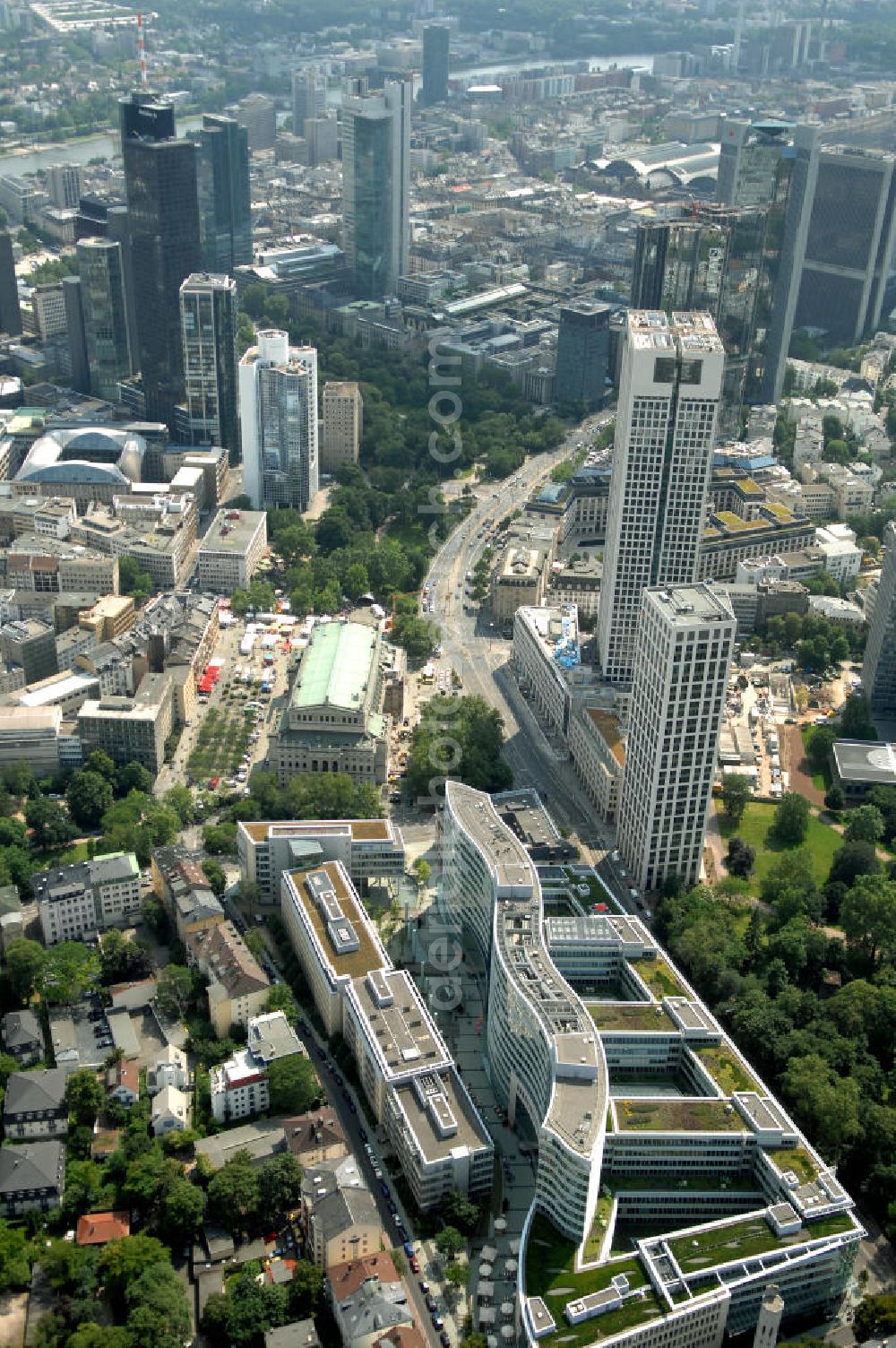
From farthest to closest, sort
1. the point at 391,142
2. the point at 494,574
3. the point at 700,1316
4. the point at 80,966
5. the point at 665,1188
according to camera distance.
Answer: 1. the point at 391,142
2. the point at 494,574
3. the point at 80,966
4. the point at 665,1188
5. the point at 700,1316

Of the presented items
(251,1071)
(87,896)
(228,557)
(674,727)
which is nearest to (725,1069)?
(674,727)

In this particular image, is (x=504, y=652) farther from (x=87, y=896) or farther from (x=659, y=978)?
(x=659, y=978)

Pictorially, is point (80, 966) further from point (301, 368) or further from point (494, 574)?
point (301, 368)

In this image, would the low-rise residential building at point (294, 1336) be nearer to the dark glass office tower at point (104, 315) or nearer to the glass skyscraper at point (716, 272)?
the glass skyscraper at point (716, 272)

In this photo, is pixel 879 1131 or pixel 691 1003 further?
pixel 691 1003

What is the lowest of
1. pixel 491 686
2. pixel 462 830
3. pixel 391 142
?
pixel 491 686

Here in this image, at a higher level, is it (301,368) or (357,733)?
(301,368)

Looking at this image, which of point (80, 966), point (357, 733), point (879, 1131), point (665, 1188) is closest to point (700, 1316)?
point (665, 1188)
